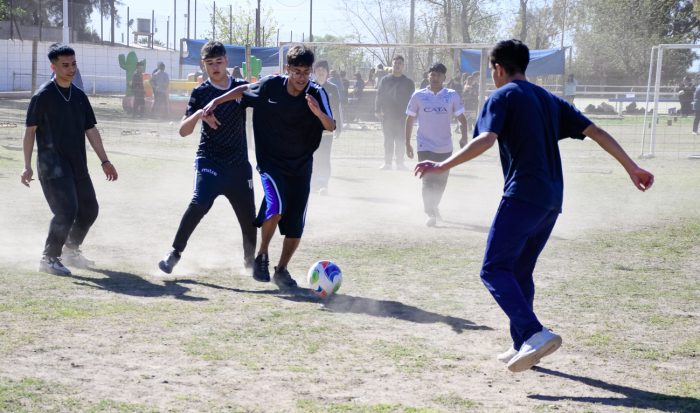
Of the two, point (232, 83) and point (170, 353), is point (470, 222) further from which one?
point (170, 353)

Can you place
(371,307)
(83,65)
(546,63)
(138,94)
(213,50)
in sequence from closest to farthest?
(371,307) < (213,50) < (546,63) < (138,94) < (83,65)

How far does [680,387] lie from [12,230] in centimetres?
723

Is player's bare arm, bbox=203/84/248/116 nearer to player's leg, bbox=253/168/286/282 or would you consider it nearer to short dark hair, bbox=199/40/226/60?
short dark hair, bbox=199/40/226/60

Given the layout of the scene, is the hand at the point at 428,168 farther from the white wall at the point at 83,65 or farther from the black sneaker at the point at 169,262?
the white wall at the point at 83,65

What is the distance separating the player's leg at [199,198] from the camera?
24.8ft

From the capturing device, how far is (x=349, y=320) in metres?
6.39

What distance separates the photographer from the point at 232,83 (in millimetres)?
7582

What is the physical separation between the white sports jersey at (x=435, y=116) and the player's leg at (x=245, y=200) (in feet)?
12.3

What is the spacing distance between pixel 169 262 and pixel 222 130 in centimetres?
116

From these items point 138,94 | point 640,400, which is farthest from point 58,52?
point 138,94

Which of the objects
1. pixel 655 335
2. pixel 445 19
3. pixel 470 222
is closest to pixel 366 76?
pixel 445 19

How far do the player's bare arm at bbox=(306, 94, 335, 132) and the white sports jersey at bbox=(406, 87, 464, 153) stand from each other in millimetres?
4209

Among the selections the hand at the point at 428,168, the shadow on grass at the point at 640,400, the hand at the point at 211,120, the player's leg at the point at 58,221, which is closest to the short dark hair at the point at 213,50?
the hand at the point at 211,120

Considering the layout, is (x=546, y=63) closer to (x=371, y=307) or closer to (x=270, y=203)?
(x=270, y=203)
